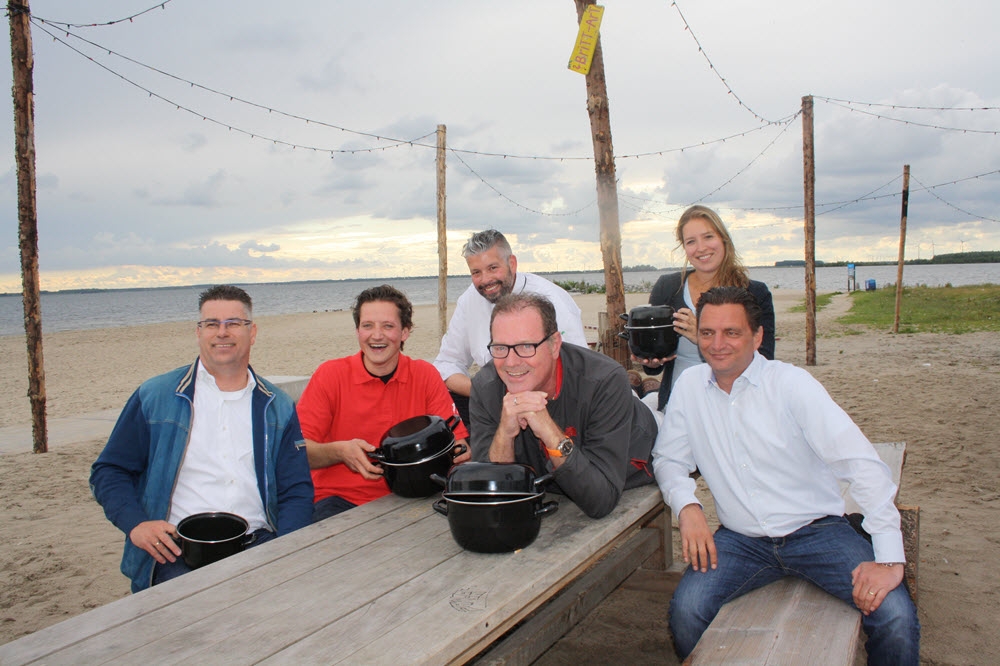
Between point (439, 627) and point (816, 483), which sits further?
point (816, 483)

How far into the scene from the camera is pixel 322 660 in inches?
53.5

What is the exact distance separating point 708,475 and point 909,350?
12206 mm

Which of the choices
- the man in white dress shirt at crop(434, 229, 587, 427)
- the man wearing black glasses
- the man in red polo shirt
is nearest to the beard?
the man in white dress shirt at crop(434, 229, 587, 427)

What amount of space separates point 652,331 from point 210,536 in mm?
1927

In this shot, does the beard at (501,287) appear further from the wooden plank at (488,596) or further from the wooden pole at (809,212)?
the wooden pole at (809,212)

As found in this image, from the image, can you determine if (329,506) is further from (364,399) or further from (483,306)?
(483,306)

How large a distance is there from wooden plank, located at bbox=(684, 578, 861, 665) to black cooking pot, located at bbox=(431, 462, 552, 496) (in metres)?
0.68

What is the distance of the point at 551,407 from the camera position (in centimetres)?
231

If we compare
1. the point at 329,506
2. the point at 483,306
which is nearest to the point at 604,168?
the point at 483,306

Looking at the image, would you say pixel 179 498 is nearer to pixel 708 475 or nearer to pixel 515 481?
pixel 515 481

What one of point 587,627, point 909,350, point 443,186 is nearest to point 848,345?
point 909,350

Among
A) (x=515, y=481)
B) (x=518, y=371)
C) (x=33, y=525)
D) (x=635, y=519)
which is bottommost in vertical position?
(x=33, y=525)

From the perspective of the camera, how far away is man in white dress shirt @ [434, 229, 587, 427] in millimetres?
3670

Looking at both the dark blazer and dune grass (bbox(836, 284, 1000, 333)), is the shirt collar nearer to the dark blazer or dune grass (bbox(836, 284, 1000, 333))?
the dark blazer
